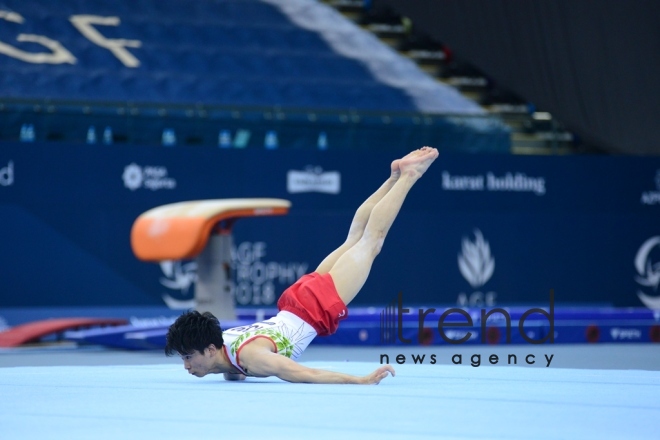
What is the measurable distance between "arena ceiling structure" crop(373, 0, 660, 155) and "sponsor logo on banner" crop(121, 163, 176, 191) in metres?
5.50

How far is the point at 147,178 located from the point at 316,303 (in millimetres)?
5611

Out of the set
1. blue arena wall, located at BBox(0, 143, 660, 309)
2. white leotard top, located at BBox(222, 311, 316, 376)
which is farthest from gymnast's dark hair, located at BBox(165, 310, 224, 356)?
blue arena wall, located at BBox(0, 143, 660, 309)

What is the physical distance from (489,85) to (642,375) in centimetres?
952

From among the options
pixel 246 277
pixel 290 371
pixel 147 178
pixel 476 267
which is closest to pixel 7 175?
pixel 147 178

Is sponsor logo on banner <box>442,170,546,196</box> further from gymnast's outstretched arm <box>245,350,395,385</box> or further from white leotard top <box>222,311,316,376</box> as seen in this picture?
gymnast's outstretched arm <box>245,350,395,385</box>

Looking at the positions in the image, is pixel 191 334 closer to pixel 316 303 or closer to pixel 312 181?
pixel 316 303

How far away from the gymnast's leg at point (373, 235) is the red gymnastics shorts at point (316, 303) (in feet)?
0.27

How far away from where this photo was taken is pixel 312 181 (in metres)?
10.6

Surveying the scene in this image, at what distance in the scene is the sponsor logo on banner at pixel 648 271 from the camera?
11750mm

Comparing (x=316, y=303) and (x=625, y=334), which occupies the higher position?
(x=316, y=303)

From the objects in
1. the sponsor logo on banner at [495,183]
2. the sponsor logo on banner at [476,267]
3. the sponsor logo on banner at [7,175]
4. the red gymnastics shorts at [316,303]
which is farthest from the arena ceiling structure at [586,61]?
the red gymnastics shorts at [316,303]

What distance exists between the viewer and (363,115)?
445 inches

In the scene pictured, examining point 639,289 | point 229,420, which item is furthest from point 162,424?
point 639,289

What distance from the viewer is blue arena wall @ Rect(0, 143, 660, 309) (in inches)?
385
